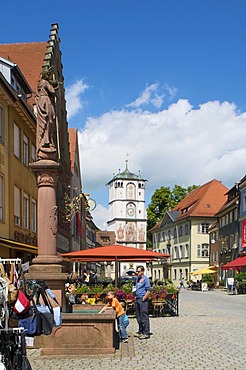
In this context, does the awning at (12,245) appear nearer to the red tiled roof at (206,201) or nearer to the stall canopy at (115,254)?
the stall canopy at (115,254)

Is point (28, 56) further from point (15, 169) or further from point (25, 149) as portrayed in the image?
point (15, 169)

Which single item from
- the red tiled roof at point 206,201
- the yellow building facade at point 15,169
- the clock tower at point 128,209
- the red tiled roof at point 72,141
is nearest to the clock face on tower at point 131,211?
the clock tower at point 128,209

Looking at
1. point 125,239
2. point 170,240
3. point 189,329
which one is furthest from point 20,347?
point 125,239

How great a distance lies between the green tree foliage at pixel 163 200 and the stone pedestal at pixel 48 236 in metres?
77.5

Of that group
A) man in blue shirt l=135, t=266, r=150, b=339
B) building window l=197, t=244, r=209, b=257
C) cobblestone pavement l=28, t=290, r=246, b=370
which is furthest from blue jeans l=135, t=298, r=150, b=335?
building window l=197, t=244, r=209, b=257

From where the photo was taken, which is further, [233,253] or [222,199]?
[222,199]

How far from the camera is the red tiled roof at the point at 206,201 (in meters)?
79.9

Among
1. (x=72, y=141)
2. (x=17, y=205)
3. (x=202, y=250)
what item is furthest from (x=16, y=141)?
(x=202, y=250)

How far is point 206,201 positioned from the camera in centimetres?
8112

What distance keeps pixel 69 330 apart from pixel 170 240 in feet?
267

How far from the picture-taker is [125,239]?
141m

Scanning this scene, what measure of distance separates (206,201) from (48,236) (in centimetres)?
6932

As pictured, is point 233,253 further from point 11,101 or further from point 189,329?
point 189,329

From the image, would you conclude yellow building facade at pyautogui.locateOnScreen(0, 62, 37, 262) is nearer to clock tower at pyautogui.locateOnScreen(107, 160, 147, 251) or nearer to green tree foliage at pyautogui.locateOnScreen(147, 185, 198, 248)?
green tree foliage at pyautogui.locateOnScreen(147, 185, 198, 248)
